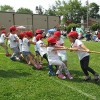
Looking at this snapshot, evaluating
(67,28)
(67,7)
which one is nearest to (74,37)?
(67,28)

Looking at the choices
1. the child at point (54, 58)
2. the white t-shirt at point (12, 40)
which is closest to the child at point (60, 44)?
the child at point (54, 58)

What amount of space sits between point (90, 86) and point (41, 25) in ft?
185

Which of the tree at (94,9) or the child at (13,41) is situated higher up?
the tree at (94,9)

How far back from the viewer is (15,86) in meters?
7.73

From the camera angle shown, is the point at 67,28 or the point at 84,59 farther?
the point at 67,28

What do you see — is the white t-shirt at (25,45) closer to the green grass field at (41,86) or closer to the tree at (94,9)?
the green grass field at (41,86)

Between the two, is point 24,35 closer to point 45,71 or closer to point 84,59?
point 45,71

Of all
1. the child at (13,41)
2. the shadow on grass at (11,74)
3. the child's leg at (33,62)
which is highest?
the child at (13,41)

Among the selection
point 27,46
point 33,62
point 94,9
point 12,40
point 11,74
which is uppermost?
point 94,9

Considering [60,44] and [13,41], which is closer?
[60,44]

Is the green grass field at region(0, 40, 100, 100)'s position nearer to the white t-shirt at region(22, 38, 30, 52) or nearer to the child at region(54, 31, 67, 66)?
the child at region(54, 31, 67, 66)

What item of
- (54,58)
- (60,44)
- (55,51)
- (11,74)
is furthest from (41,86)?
(60,44)

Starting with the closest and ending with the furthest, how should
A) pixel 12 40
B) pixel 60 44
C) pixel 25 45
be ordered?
1. pixel 60 44
2. pixel 25 45
3. pixel 12 40

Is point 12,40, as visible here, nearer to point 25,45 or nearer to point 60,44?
point 25,45
